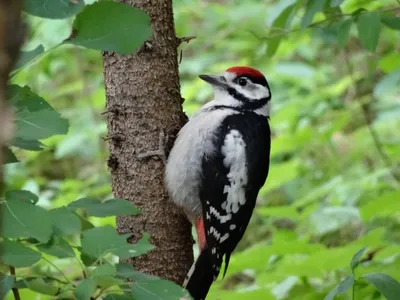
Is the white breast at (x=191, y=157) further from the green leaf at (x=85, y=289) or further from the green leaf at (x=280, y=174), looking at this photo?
the green leaf at (x=280, y=174)

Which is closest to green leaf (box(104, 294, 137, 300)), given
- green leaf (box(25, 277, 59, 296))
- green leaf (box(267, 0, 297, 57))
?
green leaf (box(25, 277, 59, 296))

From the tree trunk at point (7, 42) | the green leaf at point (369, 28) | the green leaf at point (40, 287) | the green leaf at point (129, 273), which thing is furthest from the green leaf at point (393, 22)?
the tree trunk at point (7, 42)

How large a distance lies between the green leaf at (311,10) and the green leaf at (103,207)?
35.5 inches

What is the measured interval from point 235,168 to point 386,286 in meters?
0.90

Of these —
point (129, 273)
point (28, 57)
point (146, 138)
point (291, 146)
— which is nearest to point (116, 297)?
point (129, 273)

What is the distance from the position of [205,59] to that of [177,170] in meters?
3.36

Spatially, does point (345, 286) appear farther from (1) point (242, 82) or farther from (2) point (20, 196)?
(1) point (242, 82)

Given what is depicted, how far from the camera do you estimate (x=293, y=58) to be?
614cm

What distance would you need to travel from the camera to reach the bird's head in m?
2.55

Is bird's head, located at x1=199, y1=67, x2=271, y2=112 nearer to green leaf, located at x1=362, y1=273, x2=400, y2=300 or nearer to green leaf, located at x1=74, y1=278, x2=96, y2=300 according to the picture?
green leaf, located at x1=362, y1=273, x2=400, y2=300

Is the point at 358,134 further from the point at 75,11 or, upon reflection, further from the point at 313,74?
the point at 75,11

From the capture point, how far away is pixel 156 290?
1124 millimetres

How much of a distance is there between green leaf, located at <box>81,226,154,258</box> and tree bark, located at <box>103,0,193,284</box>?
0.66m

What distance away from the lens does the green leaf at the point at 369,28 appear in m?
1.97
